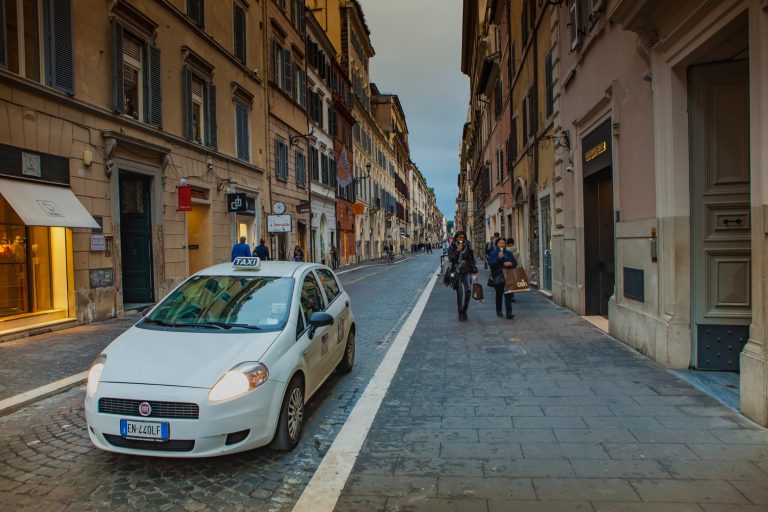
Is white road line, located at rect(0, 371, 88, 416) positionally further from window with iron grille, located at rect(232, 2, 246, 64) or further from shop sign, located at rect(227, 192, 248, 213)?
window with iron grille, located at rect(232, 2, 246, 64)

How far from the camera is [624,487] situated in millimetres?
3633

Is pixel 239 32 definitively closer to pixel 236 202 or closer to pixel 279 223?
pixel 236 202

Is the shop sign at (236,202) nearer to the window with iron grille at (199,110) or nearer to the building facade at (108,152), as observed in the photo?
the building facade at (108,152)

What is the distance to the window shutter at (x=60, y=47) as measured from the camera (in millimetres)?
10766

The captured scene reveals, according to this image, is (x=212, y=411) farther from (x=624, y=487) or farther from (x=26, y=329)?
(x=26, y=329)

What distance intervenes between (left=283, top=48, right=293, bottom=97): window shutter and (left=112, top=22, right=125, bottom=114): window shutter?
44.6 ft

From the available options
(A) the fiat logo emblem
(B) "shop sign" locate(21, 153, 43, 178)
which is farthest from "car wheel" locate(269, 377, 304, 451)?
(B) "shop sign" locate(21, 153, 43, 178)

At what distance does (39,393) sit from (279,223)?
55.7 ft

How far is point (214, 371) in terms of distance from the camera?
400cm

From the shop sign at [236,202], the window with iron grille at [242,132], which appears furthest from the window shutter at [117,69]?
the window with iron grille at [242,132]

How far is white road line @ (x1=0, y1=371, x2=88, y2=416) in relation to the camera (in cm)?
565

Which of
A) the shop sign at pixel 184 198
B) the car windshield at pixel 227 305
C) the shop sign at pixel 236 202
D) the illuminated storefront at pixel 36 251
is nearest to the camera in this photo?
the car windshield at pixel 227 305

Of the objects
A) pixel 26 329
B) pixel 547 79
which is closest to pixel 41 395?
pixel 26 329

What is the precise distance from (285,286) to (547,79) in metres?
11.4
